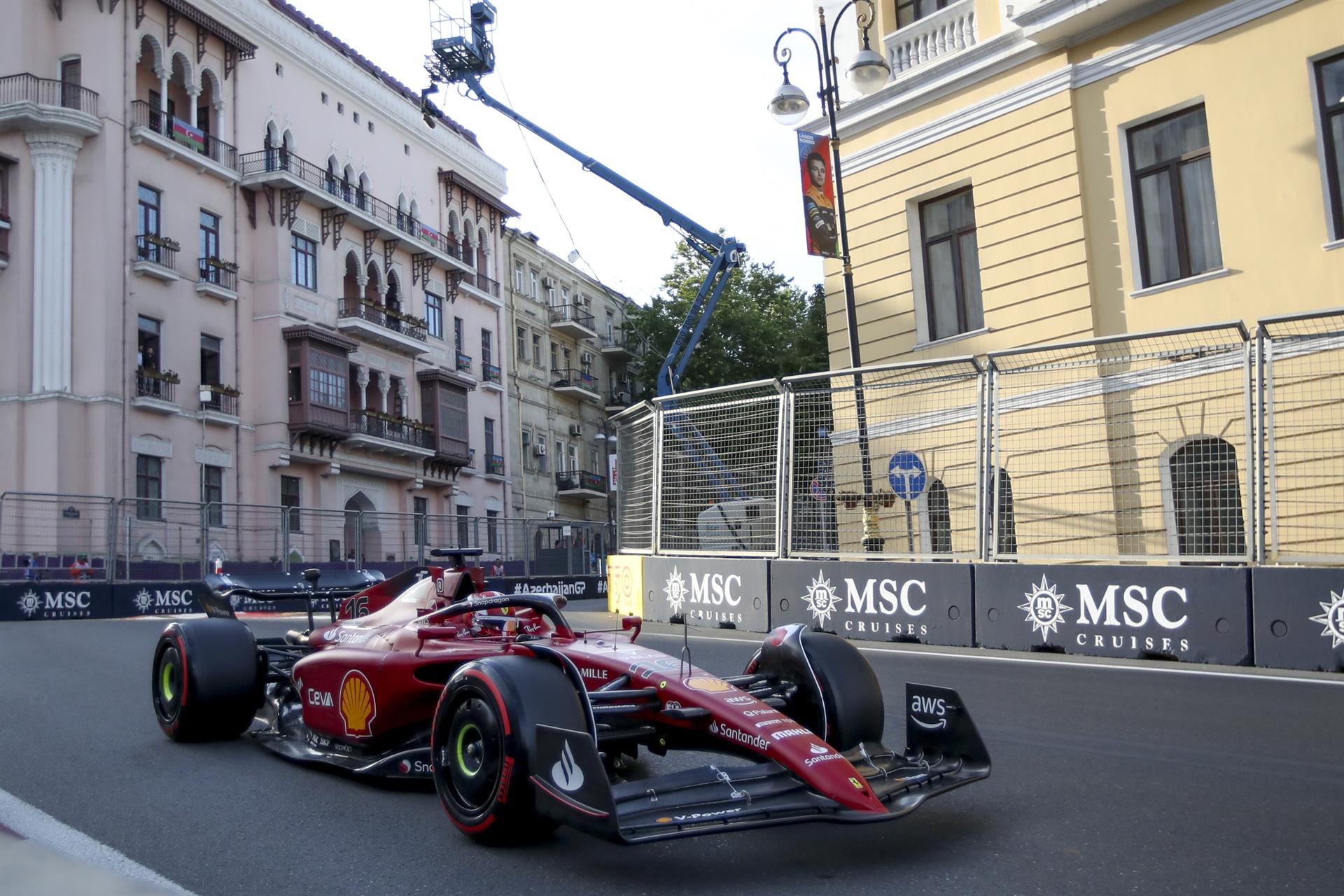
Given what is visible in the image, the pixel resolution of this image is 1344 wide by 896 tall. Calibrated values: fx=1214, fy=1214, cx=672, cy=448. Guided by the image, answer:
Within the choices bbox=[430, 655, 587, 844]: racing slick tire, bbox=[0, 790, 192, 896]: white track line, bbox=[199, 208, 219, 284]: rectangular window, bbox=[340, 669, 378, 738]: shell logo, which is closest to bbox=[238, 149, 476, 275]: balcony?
bbox=[199, 208, 219, 284]: rectangular window

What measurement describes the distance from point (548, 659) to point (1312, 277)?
1179 centimetres

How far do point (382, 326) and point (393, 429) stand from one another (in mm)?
3578

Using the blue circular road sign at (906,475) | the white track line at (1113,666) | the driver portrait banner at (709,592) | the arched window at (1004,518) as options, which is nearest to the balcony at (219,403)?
the driver portrait banner at (709,592)

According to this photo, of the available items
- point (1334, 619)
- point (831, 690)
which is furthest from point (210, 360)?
point (831, 690)

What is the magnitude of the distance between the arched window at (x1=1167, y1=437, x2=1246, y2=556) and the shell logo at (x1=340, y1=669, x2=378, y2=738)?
21.4ft

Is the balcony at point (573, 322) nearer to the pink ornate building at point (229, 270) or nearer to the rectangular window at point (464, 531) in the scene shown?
the pink ornate building at point (229, 270)

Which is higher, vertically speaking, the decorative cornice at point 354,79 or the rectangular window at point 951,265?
the decorative cornice at point 354,79

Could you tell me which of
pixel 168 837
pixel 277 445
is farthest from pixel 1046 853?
pixel 277 445

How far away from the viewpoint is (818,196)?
18.1 metres

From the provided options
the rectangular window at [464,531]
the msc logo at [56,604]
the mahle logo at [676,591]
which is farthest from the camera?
the rectangular window at [464,531]

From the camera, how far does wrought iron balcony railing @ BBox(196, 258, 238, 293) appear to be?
34.3 metres

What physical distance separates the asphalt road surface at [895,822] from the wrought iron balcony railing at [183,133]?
28609 millimetres

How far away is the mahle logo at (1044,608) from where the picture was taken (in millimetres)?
9820

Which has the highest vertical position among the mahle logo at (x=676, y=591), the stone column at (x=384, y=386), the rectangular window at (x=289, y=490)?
the stone column at (x=384, y=386)
